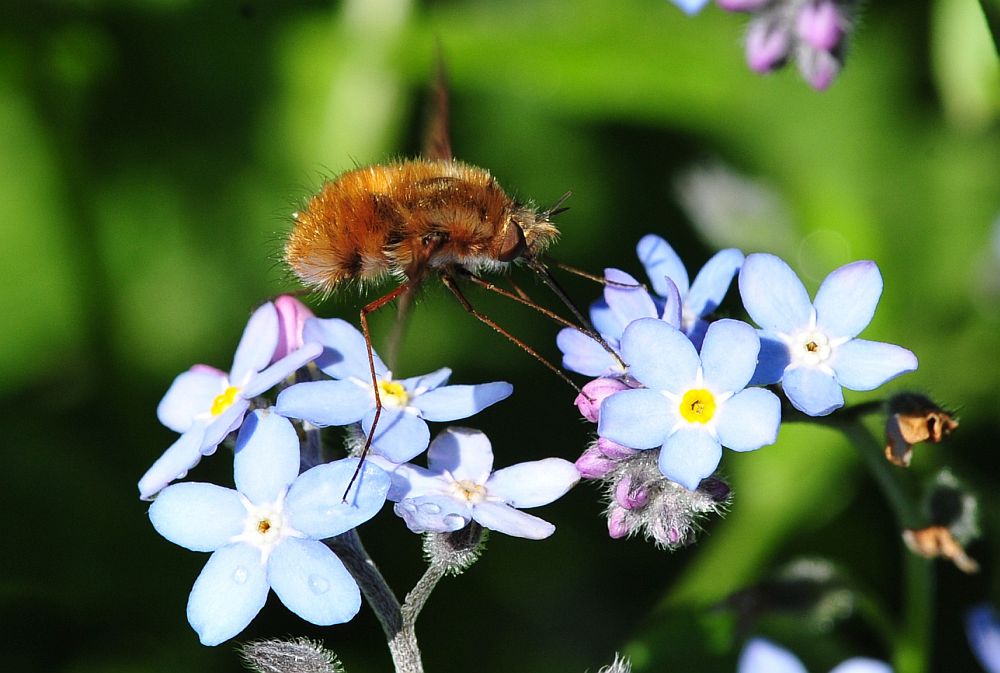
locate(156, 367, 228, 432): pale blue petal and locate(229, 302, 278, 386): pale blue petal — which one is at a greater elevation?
locate(229, 302, 278, 386): pale blue petal

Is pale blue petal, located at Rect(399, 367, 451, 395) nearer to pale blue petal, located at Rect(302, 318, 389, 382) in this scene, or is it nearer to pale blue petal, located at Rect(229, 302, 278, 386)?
pale blue petal, located at Rect(302, 318, 389, 382)

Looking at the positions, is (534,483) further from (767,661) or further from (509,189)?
(509,189)

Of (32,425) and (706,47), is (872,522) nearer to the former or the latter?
(706,47)

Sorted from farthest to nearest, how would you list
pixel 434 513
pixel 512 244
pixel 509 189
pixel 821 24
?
pixel 509 189 → pixel 821 24 → pixel 512 244 → pixel 434 513

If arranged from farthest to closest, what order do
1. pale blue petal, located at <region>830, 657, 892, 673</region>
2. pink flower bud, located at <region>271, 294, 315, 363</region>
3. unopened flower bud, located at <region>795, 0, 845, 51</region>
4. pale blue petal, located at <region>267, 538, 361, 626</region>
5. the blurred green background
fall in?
1. the blurred green background
2. unopened flower bud, located at <region>795, 0, 845, 51</region>
3. pale blue petal, located at <region>830, 657, 892, 673</region>
4. pink flower bud, located at <region>271, 294, 315, 363</region>
5. pale blue petal, located at <region>267, 538, 361, 626</region>

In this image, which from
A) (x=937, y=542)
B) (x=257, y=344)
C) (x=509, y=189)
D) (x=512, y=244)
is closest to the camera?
(x=512, y=244)

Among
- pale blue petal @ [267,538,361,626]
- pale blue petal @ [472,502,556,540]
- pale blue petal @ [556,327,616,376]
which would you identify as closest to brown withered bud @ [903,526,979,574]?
pale blue petal @ [556,327,616,376]

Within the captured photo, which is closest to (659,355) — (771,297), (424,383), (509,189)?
(771,297)

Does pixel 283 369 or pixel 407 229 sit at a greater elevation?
pixel 407 229
